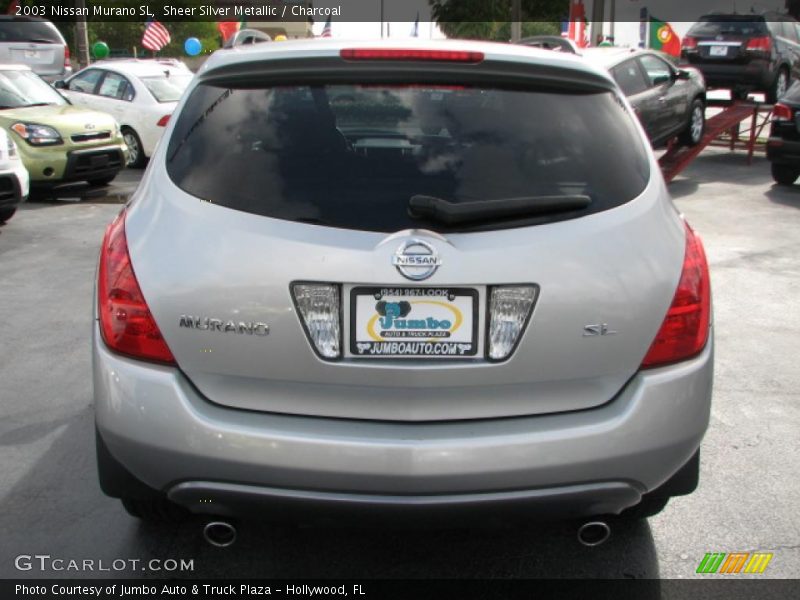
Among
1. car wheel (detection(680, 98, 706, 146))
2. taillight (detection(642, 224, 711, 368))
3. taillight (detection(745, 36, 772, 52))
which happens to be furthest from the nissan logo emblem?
taillight (detection(745, 36, 772, 52))

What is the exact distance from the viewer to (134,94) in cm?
1492

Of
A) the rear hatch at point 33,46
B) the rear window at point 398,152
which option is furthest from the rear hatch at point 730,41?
the rear window at point 398,152

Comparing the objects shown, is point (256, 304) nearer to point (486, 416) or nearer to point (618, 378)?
point (486, 416)

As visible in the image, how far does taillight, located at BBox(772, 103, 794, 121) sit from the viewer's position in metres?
12.6

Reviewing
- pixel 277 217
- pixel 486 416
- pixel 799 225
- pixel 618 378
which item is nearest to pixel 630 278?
pixel 618 378

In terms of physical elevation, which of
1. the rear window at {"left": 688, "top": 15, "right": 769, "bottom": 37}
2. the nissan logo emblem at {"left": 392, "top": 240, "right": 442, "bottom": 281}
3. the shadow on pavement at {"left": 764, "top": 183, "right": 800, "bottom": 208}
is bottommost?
the shadow on pavement at {"left": 764, "top": 183, "right": 800, "bottom": 208}

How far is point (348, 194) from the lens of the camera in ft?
8.50

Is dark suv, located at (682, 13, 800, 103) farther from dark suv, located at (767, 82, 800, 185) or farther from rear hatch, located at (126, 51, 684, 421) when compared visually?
rear hatch, located at (126, 51, 684, 421)

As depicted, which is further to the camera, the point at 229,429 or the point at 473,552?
the point at 473,552

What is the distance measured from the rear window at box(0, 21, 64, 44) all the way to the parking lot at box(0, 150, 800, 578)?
1645cm

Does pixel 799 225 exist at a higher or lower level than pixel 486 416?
lower

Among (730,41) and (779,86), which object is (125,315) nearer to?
(730,41)

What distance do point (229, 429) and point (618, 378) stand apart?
3.52ft

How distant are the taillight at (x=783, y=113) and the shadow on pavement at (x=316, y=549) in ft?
34.6
